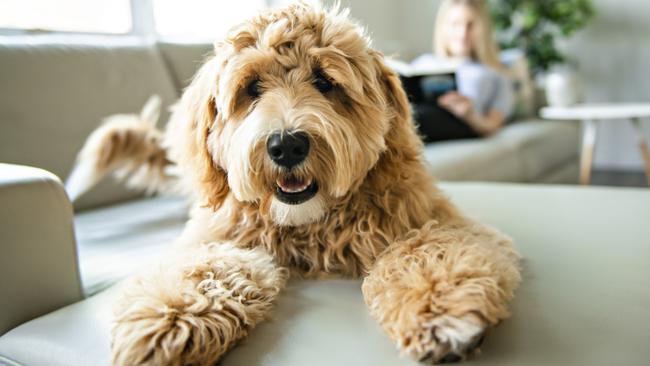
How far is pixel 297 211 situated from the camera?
4.30ft

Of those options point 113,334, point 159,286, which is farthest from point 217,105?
point 113,334

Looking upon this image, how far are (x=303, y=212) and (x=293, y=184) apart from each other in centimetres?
8

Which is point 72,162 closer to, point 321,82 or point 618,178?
point 321,82

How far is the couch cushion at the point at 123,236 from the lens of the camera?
1649mm

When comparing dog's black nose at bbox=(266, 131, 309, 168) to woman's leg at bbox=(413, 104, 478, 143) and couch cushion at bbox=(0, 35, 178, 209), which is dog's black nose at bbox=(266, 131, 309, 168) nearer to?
couch cushion at bbox=(0, 35, 178, 209)

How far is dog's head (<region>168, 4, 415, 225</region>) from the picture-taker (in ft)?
4.02

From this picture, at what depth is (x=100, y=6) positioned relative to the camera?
354 centimetres

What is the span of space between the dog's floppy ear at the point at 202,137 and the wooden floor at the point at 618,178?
5035mm

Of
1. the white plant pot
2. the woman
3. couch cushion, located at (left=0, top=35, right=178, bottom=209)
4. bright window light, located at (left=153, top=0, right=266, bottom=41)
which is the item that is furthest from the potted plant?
couch cushion, located at (left=0, top=35, right=178, bottom=209)

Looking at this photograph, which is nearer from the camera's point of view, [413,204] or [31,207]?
[31,207]

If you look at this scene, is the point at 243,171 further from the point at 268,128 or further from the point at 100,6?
the point at 100,6

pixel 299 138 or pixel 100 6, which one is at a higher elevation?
pixel 100 6

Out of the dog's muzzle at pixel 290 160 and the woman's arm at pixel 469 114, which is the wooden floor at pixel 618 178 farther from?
the dog's muzzle at pixel 290 160

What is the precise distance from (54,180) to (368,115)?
2.69 ft
